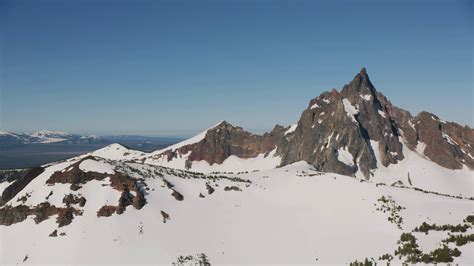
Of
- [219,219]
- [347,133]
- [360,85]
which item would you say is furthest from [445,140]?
[219,219]

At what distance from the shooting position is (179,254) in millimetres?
33000

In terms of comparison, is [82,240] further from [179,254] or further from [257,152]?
[257,152]

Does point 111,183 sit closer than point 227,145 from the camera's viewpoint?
Yes

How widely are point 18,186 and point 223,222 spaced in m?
26.6

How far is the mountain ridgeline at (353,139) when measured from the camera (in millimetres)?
133125

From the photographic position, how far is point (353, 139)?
13488cm

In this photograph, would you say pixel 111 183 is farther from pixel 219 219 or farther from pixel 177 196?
pixel 219 219

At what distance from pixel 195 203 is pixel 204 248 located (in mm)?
11069

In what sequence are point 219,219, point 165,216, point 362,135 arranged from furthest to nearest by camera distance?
point 362,135 → point 219,219 → point 165,216

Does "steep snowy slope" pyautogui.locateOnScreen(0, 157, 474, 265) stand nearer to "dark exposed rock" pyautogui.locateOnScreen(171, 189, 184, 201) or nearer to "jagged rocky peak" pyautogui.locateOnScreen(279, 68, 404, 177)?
"dark exposed rock" pyautogui.locateOnScreen(171, 189, 184, 201)

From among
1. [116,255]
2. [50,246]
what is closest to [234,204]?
[116,255]

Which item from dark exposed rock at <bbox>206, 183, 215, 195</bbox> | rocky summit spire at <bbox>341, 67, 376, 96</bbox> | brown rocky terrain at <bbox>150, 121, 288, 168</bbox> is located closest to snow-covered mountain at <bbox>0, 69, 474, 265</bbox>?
dark exposed rock at <bbox>206, 183, 215, 195</bbox>

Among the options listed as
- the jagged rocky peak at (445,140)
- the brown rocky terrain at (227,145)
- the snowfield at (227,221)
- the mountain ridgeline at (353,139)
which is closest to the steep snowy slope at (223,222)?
the snowfield at (227,221)

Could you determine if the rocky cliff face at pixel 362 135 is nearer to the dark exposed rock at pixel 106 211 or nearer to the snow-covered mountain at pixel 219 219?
the snow-covered mountain at pixel 219 219
